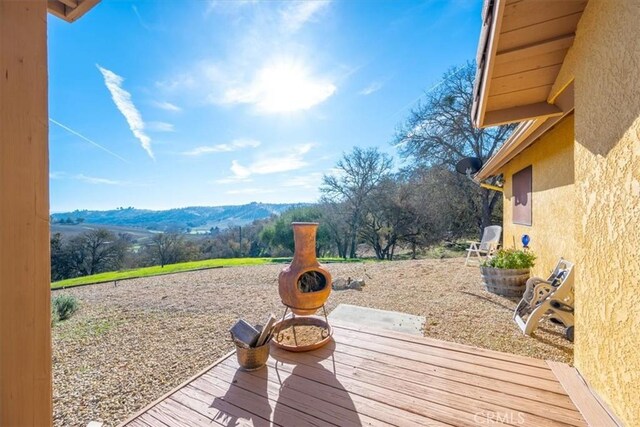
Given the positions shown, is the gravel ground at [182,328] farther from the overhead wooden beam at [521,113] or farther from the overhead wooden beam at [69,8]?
the overhead wooden beam at [69,8]

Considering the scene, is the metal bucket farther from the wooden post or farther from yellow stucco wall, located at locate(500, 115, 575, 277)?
yellow stucco wall, located at locate(500, 115, 575, 277)

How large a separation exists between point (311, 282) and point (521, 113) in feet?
9.30

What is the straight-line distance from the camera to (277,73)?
4.21 m

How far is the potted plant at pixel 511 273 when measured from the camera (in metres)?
4.16

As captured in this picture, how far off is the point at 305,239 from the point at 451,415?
168 cm

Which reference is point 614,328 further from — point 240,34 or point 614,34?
point 240,34

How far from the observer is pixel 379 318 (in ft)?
11.7

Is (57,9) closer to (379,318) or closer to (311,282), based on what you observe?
(311,282)

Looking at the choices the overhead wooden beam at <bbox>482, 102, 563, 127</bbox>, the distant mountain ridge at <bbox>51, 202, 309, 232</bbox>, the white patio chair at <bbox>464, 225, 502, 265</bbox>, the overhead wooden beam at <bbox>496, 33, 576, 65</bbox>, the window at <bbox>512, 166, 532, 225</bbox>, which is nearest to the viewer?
the overhead wooden beam at <bbox>496, 33, 576, 65</bbox>

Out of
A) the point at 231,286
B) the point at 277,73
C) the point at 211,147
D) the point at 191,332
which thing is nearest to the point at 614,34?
the point at 277,73

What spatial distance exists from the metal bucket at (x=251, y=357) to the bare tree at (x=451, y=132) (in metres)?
11.2

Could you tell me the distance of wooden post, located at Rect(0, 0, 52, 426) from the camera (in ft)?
2.06

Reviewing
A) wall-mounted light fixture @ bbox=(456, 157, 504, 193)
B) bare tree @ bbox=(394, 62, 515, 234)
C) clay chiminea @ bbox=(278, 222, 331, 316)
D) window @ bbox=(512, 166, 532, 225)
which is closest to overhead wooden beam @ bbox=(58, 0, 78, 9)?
clay chiminea @ bbox=(278, 222, 331, 316)

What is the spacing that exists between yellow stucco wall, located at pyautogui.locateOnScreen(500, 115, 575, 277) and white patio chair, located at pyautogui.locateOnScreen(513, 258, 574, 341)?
339 millimetres
